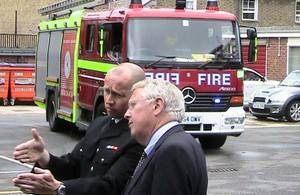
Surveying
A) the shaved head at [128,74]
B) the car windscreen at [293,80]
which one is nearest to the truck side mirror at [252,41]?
the car windscreen at [293,80]

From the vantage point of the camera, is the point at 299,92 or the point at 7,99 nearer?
the point at 299,92

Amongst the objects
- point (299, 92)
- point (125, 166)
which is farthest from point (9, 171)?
point (299, 92)

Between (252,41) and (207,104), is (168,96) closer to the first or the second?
(207,104)

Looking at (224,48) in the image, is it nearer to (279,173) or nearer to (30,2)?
(279,173)

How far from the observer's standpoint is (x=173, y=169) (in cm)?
289

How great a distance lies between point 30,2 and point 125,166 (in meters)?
43.0

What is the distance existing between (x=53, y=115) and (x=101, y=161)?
12.4 meters

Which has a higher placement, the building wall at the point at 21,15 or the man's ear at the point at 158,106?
the building wall at the point at 21,15

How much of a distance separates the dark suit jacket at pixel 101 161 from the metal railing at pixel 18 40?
37.3 metres

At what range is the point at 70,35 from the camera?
1475 cm

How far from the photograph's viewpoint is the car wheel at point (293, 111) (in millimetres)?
19391

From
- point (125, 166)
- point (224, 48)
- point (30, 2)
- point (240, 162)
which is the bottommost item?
point (240, 162)

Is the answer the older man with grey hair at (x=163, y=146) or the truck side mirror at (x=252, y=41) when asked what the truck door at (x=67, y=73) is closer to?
the truck side mirror at (x=252, y=41)

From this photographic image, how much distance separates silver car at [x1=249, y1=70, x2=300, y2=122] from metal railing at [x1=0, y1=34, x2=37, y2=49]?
23.4m
